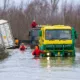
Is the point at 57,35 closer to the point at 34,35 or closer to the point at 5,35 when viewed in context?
the point at 5,35

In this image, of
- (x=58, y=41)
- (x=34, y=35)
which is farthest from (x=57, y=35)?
(x=34, y=35)

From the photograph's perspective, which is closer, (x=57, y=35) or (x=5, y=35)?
(x=57, y=35)

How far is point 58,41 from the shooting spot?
34.8 metres

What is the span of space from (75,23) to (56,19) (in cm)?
774

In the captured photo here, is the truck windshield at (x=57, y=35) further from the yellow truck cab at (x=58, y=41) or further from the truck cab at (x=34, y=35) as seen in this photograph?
the truck cab at (x=34, y=35)

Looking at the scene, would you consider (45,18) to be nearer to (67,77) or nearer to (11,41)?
(11,41)

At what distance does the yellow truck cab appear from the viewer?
3491 cm

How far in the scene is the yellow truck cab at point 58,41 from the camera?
3491cm

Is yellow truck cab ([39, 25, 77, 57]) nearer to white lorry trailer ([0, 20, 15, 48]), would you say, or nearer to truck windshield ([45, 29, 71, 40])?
truck windshield ([45, 29, 71, 40])

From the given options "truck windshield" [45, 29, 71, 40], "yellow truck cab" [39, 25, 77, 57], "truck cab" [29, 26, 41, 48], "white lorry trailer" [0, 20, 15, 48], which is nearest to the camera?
"yellow truck cab" [39, 25, 77, 57]

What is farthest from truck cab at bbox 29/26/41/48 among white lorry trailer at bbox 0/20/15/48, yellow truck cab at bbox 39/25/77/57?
yellow truck cab at bbox 39/25/77/57

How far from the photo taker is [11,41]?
50938 mm

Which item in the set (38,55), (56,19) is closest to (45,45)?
(38,55)

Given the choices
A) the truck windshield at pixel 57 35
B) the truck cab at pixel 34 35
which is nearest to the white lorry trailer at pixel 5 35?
the truck cab at pixel 34 35
